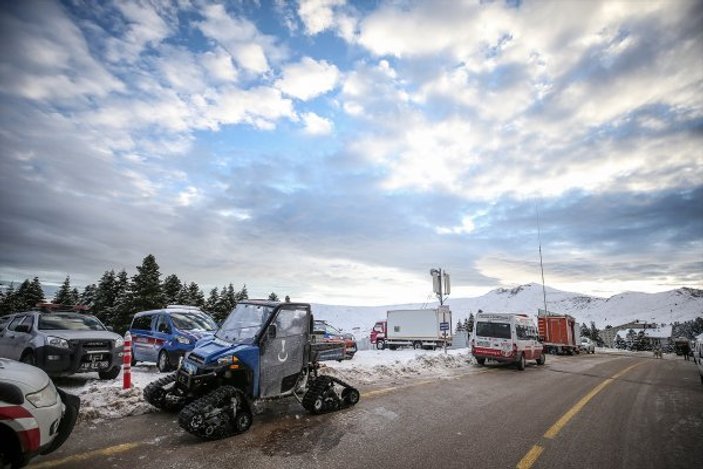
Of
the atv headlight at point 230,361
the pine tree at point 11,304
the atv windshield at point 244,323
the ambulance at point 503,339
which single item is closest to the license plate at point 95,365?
the atv windshield at point 244,323

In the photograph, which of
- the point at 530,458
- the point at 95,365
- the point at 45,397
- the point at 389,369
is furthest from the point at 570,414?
the point at 95,365

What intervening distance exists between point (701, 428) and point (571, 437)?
309cm

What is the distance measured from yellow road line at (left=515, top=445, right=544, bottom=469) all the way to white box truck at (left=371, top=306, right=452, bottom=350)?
23.3 m

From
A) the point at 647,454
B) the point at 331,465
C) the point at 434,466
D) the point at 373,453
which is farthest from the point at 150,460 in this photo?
the point at 647,454

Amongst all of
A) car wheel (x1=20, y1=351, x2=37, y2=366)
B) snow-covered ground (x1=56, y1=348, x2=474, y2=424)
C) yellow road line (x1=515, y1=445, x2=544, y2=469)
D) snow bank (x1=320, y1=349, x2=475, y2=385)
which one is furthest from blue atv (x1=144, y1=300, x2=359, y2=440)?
car wheel (x1=20, y1=351, x2=37, y2=366)

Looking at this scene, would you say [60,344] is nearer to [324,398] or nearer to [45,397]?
[45,397]

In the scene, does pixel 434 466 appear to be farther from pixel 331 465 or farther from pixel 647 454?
pixel 647 454

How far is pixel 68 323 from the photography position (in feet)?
31.8

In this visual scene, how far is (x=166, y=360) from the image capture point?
11.4 meters

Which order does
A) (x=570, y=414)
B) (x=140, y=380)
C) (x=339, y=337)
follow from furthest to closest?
(x=339, y=337) → (x=140, y=380) → (x=570, y=414)

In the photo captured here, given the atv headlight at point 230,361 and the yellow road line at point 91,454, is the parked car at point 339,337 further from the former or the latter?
the yellow road line at point 91,454

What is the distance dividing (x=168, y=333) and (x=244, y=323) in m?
6.51

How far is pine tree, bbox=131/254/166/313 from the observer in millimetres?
36812

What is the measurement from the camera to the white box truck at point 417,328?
29.0 meters
